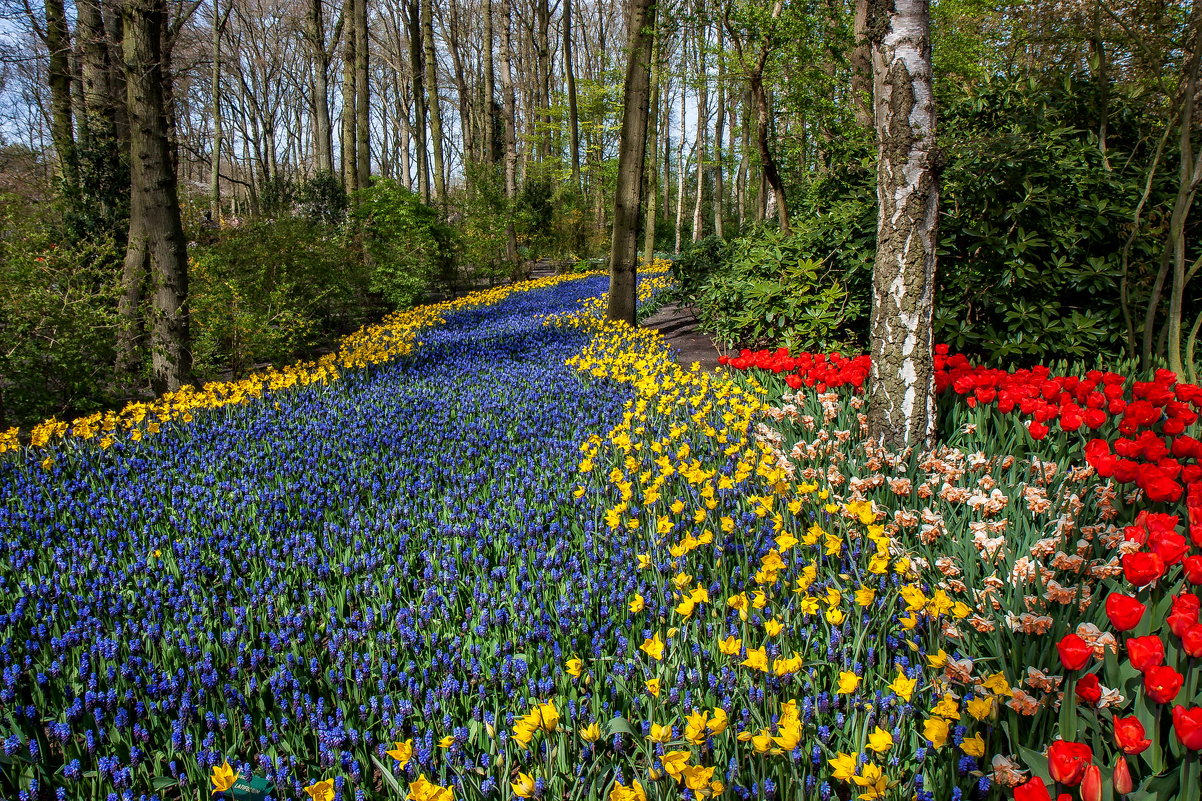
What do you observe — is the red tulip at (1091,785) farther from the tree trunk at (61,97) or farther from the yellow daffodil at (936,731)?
the tree trunk at (61,97)

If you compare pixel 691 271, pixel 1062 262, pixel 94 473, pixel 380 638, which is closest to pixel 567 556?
pixel 380 638

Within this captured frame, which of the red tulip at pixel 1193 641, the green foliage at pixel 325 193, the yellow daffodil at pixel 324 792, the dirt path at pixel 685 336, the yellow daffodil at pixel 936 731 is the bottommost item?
the yellow daffodil at pixel 324 792

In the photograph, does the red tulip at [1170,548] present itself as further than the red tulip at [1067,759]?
Yes

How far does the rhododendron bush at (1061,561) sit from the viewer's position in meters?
1.35

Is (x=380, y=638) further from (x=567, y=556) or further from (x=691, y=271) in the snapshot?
(x=691, y=271)

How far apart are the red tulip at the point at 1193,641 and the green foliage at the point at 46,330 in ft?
A: 23.7

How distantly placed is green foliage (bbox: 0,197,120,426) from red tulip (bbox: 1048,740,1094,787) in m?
7.04

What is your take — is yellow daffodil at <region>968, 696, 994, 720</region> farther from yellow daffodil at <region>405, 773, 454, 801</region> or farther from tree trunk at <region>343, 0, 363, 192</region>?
tree trunk at <region>343, 0, 363, 192</region>

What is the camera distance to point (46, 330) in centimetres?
598

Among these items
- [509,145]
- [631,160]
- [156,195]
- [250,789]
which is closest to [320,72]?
[509,145]

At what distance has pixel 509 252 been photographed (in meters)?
18.2

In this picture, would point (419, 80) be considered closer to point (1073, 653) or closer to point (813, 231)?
point (813, 231)

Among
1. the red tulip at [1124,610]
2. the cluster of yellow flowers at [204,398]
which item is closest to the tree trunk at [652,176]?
the cluster of yellow flowers at [204,398]

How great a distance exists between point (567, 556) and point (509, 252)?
52.9 feet
